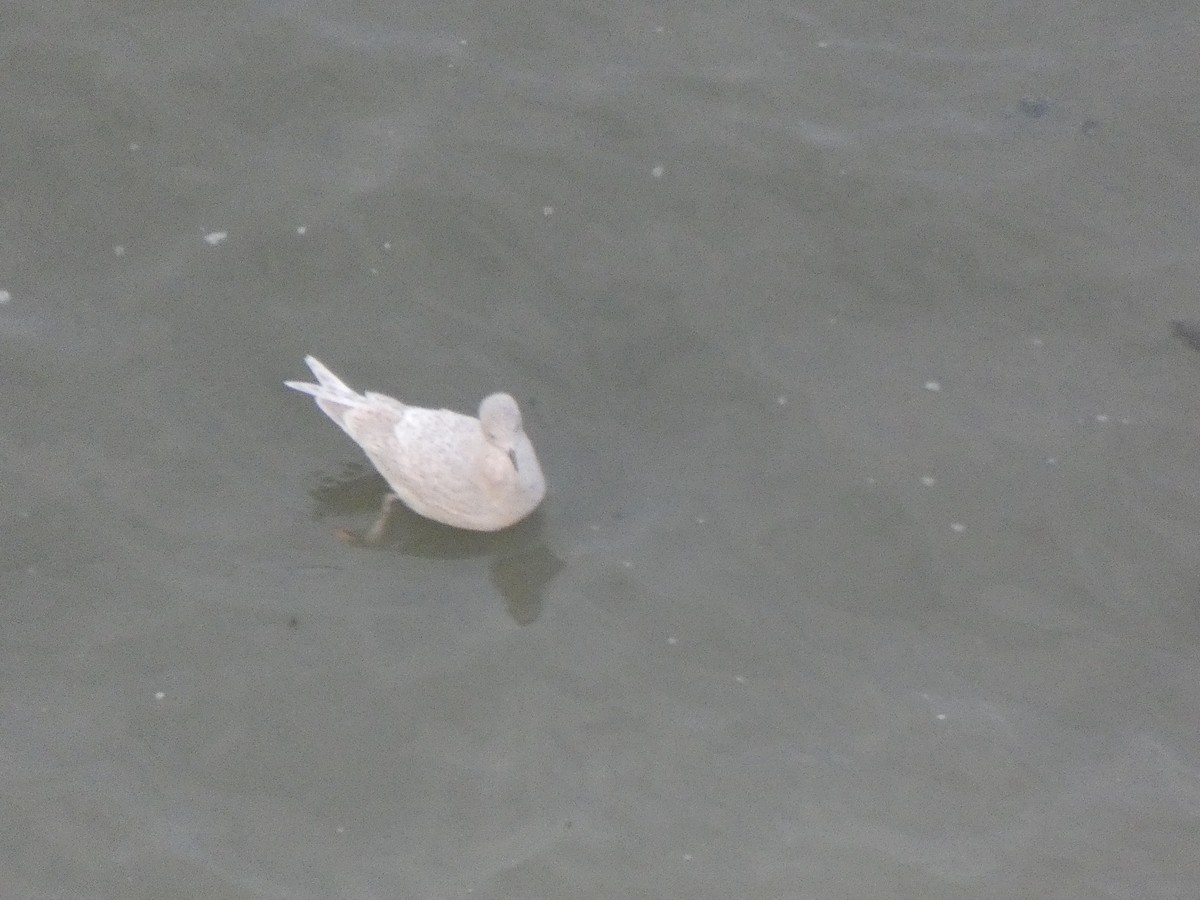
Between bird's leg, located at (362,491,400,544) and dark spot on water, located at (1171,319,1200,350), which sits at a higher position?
dark spot on water, located at (1171,319,1200,350)

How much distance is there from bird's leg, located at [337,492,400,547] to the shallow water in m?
0.06

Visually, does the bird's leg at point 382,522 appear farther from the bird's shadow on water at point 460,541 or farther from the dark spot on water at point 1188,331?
the dark spot on water at point 1188,331

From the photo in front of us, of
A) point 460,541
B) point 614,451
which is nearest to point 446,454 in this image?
point 460,541

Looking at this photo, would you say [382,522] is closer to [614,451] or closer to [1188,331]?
[614,451]

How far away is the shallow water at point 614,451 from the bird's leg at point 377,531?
64 mm

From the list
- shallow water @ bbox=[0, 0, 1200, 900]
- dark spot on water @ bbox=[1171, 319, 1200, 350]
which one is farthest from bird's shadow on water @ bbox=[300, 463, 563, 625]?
dark spot on water @ bbox=[1171, 319, 1200, 350]

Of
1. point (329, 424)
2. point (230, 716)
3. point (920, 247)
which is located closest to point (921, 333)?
point (920, 247)

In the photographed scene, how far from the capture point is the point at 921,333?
6.59m

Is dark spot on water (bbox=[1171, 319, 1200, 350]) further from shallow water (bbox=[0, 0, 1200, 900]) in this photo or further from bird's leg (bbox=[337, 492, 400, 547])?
bird's leg (bbox=[337, 492, 400, 547])

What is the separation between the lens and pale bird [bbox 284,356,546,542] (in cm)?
564

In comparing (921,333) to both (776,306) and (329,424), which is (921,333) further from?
(329,424)

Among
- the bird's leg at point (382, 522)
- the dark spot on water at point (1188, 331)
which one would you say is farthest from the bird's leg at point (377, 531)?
the dark spot on water at point (1188, 331)

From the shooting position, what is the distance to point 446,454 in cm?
579

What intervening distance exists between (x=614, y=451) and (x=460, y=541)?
74 centimetres
